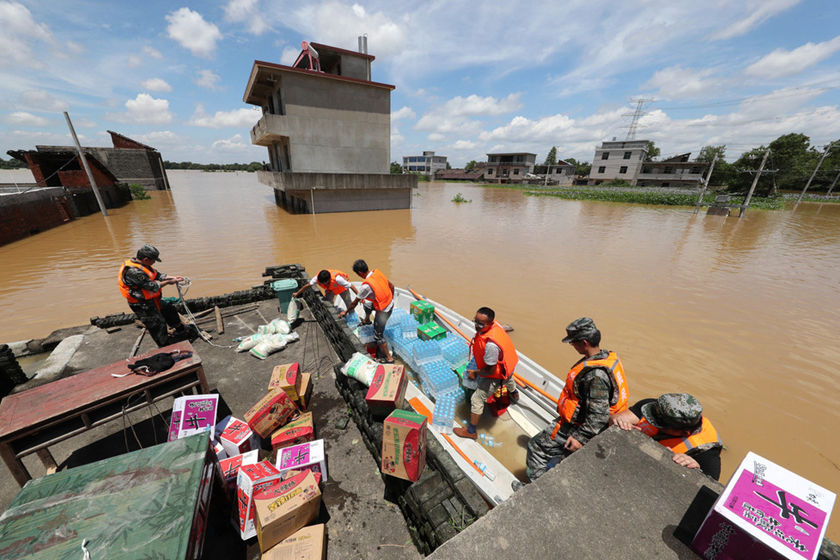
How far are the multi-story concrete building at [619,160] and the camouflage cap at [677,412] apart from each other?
63745 millimetres

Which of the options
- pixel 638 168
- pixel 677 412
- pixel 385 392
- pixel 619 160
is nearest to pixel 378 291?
pixel 385 392

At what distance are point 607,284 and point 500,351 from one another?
9.03 m

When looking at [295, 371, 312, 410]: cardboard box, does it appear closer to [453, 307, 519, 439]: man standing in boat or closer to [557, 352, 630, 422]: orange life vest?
[453, 307, 519, 439]: man standing in boat

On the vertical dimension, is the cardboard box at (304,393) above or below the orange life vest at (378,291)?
below

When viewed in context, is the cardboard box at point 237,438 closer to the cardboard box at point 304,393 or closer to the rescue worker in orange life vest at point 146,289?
the cardboard box at point 304,393

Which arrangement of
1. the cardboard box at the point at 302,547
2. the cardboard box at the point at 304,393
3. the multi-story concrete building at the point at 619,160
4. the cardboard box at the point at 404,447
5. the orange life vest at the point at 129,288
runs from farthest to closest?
the multi-story concrete building at the point at 619,160 → the orange life vest at the point at 129,288 → the cardboard box at the point at 304,393 → the cardboard box at the point at 404,447 → the cardboard box at the point at 302,547

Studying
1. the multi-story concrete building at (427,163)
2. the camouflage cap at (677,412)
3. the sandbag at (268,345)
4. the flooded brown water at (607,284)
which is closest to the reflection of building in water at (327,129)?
the flooded brown water at (607,284)

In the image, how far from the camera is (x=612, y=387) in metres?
2.65

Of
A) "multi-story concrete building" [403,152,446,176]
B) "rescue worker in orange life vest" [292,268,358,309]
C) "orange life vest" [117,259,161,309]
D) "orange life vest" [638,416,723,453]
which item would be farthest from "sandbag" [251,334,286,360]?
"multi-story concrete building" [403,152,446,176]

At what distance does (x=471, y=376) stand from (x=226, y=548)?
9.65 ft

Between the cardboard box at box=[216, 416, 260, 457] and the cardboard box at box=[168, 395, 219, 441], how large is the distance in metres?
0.18

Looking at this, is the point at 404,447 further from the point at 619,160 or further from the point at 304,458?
the point at 619,160

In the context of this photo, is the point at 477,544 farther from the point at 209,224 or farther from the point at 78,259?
the point at 209,224

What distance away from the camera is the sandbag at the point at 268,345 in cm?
485
